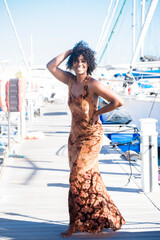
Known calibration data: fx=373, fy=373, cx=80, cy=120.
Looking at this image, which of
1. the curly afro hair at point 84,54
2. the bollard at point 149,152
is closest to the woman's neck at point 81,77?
the curly afro hair at point 84,54

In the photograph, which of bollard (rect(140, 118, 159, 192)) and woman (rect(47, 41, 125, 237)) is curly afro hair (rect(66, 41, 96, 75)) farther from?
bollard (rect(140, 118, 159, 192))

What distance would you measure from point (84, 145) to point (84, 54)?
0.84 meters

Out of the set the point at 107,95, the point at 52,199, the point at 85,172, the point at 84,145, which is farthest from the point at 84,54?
the point at 52,199

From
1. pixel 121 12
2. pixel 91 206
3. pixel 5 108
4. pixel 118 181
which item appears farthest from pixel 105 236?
pixel 121 12

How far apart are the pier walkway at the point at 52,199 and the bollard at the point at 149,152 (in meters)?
0.24

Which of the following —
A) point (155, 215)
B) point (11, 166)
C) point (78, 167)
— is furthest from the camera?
point (11, 166)

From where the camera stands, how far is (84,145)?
347 centimetres

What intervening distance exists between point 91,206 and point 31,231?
0.76 meters

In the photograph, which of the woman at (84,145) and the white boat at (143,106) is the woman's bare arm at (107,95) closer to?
the woman at (84,145)

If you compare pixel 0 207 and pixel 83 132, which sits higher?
pixel 83 132

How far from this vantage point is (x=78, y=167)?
3.43 m

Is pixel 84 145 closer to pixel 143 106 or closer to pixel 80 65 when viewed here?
pixel 80 65

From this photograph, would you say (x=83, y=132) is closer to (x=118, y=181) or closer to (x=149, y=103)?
(x=118, y=181)

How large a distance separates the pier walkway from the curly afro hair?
5.38 ft
